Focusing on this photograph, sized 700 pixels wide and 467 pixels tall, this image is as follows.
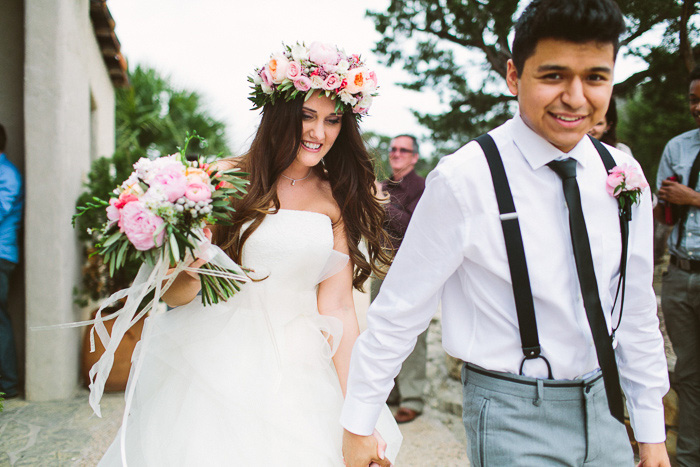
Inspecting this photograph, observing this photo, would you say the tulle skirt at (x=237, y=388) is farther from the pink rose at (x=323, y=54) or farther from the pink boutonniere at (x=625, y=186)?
the pink boutonniere at (x=625, y=186)

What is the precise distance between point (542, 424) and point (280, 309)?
1335 mm

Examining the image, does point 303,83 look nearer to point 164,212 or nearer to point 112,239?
point 164,212

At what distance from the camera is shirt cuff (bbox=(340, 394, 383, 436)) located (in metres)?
1.74

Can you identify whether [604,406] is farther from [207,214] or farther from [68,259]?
[68,259]

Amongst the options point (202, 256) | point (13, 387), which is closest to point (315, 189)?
point (202, 256)

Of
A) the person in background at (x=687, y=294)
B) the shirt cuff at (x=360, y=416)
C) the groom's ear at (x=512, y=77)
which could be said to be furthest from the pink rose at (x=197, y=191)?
the person in background at (x=687, y=294)

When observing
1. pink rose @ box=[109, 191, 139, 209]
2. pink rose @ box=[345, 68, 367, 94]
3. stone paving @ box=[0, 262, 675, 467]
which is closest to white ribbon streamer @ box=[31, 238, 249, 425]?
pink rose @ box=[109, 191, 139, 209]

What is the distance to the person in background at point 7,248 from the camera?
5000 mm

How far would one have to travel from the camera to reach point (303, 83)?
271 cm

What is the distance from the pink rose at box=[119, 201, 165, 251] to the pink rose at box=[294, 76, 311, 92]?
108cm

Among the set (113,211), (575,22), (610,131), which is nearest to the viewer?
(575,22)

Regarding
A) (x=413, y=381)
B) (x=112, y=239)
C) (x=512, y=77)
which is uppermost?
(x=512, y=77)

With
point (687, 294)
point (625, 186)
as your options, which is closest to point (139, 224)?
point (625, 186)

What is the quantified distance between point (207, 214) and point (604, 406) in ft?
4.65
